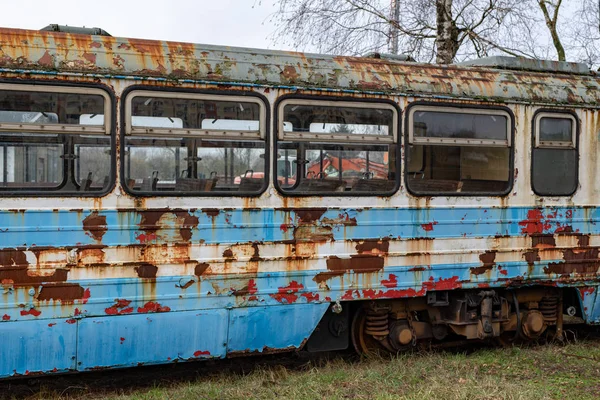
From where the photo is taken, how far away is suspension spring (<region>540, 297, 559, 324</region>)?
7695 millimetres

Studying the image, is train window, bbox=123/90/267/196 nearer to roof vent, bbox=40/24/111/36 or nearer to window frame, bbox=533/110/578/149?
roof vent, bbox=40/24/111/36

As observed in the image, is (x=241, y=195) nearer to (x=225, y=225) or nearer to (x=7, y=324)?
(x=225, y=225)

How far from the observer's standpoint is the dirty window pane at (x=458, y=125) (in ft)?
22.4

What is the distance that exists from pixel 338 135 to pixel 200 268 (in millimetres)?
1740

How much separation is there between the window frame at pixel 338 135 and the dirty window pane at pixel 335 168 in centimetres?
3

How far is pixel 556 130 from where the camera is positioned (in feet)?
24.4

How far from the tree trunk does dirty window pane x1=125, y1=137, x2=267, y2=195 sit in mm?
7371

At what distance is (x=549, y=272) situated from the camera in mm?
7348

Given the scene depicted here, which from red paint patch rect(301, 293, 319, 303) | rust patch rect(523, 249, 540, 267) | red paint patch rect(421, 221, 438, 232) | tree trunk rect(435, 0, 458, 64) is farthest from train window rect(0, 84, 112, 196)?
tree trunk rect(435, 0, 458, 64)

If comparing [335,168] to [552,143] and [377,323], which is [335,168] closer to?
[377,323]

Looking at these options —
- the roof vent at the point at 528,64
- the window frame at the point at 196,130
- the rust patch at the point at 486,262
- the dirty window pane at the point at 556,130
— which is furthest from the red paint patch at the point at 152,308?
the roof vent at the point at 528,64

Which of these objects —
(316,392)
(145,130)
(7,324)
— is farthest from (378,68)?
(7,324)

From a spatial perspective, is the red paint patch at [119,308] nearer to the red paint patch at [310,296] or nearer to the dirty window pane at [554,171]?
the red paint patch at [310,296]

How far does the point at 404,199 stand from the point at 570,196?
1984mm
